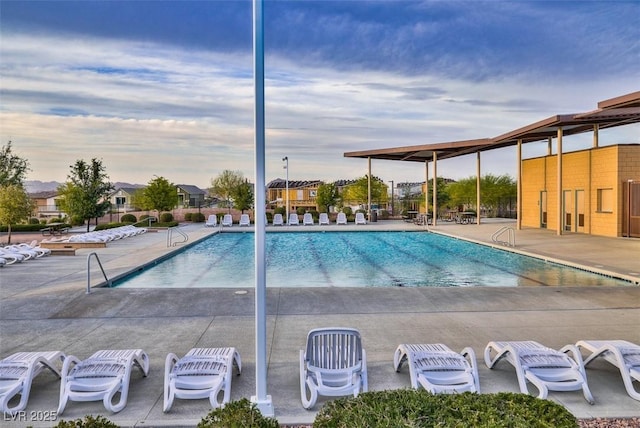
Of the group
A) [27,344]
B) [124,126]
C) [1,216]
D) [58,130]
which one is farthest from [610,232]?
[58,130]

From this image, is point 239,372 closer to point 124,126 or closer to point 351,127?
point 124,126

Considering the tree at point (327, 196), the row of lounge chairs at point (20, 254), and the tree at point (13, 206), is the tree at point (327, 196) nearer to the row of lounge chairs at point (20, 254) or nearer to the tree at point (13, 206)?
the tree at point (13, 206)

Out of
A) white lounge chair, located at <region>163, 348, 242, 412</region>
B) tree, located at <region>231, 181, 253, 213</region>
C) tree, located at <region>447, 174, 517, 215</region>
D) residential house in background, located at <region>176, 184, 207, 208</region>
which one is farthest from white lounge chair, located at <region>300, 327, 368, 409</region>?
residential house in background, located at <region>176, 184, 207, 208</region>

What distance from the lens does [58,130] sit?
926 inches

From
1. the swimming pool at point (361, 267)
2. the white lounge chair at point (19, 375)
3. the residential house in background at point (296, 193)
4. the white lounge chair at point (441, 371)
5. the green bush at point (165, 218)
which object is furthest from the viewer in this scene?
the residential house in background at point (296, 193)

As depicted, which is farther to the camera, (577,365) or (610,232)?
(610,232)

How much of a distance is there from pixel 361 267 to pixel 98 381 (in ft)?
31.4

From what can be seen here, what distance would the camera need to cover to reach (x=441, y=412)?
2.75 meters

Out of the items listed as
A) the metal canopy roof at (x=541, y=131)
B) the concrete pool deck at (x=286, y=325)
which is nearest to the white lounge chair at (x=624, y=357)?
the concrete pool deck at (x=286, y=325)

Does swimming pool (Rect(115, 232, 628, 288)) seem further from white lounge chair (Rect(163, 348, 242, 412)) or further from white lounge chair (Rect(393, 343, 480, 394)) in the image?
white lounge chair (Rect(393, 343, 480, 394))

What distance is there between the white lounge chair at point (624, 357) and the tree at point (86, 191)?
2376cm

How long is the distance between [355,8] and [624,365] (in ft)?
40.8

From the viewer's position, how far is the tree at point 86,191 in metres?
23.5

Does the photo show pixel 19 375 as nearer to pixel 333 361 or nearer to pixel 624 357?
pixel 333 361
